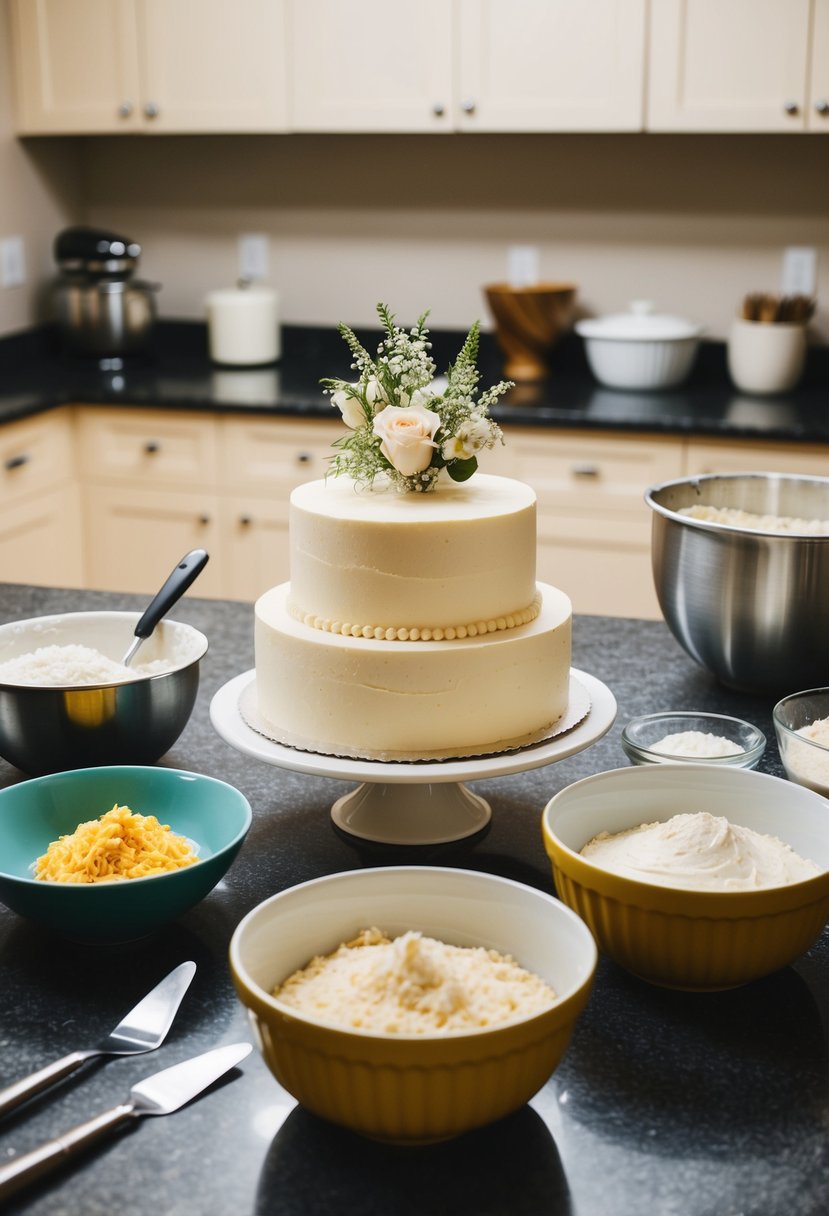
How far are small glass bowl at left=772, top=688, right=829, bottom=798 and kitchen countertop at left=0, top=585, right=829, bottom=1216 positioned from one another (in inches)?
5.8

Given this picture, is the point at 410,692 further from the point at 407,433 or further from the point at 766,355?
the point at 766,355

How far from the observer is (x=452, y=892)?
0.93m

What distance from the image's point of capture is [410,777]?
113 cm

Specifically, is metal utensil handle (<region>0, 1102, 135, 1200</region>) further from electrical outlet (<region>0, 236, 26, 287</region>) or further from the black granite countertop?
electrical outlet (<region>0, 236, 26, 287</region>)

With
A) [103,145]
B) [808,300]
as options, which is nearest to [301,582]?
[808,300]

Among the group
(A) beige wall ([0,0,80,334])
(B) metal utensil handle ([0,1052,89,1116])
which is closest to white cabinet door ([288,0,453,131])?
(A) beige wall ([0,0,80,334])

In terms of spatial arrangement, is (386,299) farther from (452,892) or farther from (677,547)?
(452,892)

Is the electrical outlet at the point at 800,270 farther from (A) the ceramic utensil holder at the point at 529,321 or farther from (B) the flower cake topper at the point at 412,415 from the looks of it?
(B) the flower cake topper at the point at 412,415

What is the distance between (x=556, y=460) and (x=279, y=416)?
0.69 metres

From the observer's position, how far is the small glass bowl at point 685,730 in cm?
125

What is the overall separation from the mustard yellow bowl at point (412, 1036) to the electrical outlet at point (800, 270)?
2941 mm

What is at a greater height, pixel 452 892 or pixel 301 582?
pixel 301 582

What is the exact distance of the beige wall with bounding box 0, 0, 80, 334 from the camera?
376 centimetres

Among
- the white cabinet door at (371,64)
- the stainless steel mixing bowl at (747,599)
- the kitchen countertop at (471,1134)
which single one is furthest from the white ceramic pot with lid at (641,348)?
the kitchen countertop at (471,1134)
